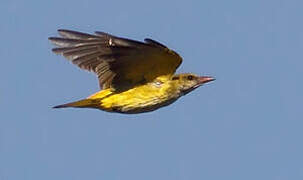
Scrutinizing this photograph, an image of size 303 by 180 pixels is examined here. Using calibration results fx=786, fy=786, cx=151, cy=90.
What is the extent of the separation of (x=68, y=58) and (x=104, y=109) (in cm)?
121

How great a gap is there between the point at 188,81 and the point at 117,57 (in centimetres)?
137

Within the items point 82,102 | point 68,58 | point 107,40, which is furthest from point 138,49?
point 68,58

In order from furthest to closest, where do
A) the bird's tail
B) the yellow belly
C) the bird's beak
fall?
the bird's beak
the yellow belly
the bird's tail

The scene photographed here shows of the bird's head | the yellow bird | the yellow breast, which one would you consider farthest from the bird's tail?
the bird's head

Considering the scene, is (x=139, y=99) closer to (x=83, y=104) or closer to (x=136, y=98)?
(x=136, y=98)

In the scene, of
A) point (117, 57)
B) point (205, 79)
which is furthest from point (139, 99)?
point (205, 79)

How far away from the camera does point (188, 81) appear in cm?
1125

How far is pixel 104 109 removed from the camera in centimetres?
1073

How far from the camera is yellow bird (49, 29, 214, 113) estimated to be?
33.6ft

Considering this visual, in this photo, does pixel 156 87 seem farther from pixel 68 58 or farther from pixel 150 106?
pixel 68 58

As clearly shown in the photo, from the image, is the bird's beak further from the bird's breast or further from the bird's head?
the bird's breast

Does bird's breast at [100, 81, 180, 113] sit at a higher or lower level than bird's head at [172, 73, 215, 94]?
lower

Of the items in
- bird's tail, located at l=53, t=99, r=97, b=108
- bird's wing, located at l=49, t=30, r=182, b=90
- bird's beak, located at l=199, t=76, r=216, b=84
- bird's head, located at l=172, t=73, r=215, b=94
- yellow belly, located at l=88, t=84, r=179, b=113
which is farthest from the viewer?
bird's beak, located at l=199, t=76, r=216, b=84

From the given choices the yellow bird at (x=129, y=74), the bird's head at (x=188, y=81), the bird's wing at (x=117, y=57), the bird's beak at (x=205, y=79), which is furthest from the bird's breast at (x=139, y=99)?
the bird's beak at (x=205, y=79)
